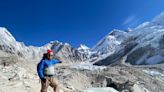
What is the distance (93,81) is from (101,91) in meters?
13.4

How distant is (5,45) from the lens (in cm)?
15425

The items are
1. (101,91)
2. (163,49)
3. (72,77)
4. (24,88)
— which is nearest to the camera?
(24,88)

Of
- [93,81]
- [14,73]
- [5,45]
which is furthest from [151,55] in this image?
[14,73]

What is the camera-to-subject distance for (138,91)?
2761 cm

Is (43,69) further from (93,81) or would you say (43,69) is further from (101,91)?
(93,81)

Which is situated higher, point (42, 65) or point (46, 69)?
point (42, 65)

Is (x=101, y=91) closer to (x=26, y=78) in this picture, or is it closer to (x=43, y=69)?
(x=26, y=78)

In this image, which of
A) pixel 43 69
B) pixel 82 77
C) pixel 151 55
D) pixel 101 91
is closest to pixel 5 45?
pixel 151 55

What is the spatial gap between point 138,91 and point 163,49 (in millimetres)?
87697

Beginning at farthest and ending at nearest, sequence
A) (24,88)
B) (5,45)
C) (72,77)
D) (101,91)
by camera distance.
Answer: (5,45), (72,77), (101,91), (24,88)

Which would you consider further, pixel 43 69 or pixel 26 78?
pixel 26 78

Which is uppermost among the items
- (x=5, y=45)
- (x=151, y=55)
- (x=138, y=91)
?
(x=5, y=45)

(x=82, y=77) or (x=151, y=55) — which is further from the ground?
(x=151, y=55)

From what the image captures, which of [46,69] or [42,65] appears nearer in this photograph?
[42,65]
